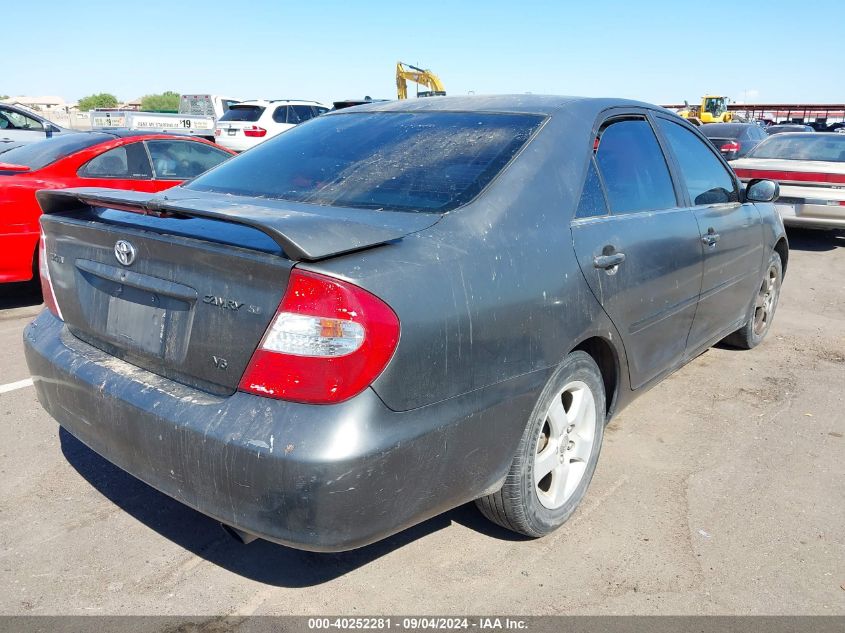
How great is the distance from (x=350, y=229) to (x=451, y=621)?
1.30m

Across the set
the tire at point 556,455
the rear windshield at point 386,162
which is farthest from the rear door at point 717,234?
the rear windshield at point 386,162

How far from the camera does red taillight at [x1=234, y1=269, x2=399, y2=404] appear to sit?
6.57 feet

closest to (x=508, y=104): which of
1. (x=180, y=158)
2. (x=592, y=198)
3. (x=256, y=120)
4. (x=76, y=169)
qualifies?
(x=592, y=198)

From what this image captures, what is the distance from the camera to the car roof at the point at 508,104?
311cm

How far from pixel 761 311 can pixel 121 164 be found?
18.6ft

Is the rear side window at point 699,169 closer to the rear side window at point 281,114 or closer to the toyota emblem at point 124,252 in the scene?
the toyota emblem at point 124,252

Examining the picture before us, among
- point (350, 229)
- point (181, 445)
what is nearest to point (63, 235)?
point (181, 445)

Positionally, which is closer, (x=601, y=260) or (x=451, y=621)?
(x=451, y=621)

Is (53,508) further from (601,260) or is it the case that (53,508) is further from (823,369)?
(823,369)

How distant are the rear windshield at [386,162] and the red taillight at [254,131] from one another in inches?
561

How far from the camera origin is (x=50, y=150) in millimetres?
6590

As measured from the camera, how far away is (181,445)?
2.18 m

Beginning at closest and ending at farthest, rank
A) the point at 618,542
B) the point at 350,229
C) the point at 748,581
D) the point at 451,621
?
the point at 350,229 → the point at 451,621 → the point at 748,581 → the point at 618,542

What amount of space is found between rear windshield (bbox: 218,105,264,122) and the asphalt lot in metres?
14.7
